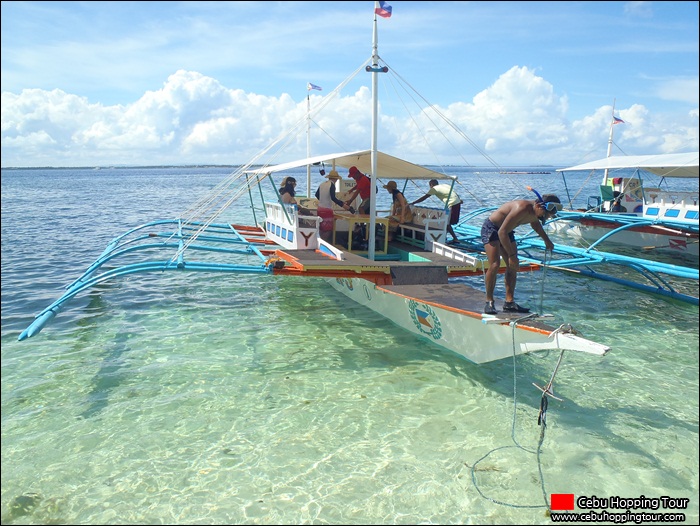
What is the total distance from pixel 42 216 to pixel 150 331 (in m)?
27.8

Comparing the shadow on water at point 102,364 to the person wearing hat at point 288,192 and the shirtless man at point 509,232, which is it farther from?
the shirtless man at point 509,232

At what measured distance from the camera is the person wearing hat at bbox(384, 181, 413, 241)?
1171 centimetres

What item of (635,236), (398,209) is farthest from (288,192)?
(635,236)

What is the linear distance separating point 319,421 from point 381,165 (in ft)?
22.4

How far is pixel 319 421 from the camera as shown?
6.63m

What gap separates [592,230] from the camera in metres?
22.3

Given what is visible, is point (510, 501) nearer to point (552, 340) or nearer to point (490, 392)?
point (552, 340)

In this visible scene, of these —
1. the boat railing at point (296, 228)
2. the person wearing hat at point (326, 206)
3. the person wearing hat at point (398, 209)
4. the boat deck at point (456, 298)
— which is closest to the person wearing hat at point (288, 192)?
the boat railing at point (296, 228)

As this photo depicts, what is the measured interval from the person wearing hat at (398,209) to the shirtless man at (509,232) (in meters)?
5.08

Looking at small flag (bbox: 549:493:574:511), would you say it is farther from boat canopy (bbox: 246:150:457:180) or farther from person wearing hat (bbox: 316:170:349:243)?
person wearing hat (bbox: 316:170:349:243)

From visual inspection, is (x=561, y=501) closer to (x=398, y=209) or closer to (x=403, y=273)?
(x=403, y=273)

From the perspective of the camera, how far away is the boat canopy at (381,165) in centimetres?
1054

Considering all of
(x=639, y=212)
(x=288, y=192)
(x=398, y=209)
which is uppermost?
(x=288, y=192)

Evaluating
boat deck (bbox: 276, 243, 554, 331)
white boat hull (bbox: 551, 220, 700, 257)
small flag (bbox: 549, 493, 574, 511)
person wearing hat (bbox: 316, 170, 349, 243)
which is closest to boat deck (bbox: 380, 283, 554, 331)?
boat deck (bbox: 276, 243, 554, 331)
